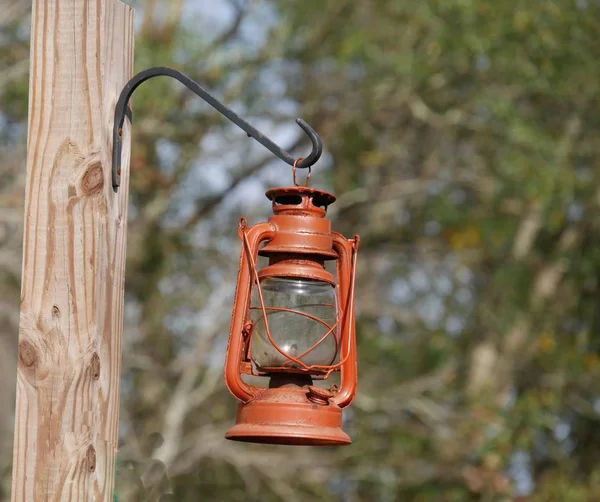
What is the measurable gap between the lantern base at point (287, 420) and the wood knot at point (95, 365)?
33cm

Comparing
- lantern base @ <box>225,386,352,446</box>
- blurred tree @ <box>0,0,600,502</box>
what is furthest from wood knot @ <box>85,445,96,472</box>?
blurred tree @ <box>0,0,600,502</box>

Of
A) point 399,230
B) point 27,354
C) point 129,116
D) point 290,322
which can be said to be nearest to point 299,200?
point 290,322

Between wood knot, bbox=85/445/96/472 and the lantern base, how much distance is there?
1.03ft

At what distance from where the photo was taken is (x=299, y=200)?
2432mm

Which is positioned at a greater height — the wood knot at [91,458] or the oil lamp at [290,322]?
the oil lamp at [290,322]

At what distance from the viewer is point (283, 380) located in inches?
94.1

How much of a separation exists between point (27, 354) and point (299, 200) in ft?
2.14

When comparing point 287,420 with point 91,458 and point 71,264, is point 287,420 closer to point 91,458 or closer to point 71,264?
point 91,458

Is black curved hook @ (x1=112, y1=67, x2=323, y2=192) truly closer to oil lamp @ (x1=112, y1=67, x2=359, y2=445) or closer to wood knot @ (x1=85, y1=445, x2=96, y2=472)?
oil lamp @ (x1=112, y1=67, x2=359, y2=445)

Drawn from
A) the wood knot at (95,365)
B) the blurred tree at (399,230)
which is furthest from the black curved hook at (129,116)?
the blurred tree at (399,230)

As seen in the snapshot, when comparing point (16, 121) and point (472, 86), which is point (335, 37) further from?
point (16, 121)

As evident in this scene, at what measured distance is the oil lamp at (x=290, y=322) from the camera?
2324mm

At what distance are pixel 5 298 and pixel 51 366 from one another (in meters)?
6.31

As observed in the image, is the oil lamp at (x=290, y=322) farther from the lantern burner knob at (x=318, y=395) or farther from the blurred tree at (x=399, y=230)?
the blurred tree at (x=399, y=230)
